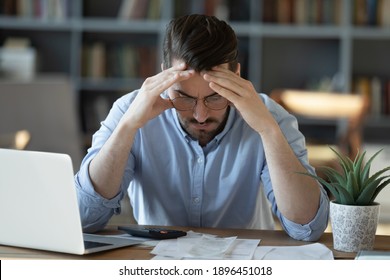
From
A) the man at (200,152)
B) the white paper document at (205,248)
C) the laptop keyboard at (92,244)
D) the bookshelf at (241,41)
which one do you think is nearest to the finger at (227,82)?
the man at (200,152)

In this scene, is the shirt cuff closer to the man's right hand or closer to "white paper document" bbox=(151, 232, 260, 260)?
"white paper document" bbox=(151, 232, 260, 260)

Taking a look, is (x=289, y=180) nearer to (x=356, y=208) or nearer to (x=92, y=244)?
(x=356, y=208)

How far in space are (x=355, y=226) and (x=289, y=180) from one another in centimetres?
25

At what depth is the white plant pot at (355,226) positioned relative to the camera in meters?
1.60

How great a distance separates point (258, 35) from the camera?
16.6 feet

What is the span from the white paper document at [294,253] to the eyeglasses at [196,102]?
0.40 metres

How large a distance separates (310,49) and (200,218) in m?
3.46

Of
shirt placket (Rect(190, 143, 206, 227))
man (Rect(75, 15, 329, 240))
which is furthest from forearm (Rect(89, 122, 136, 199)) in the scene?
shirt placket (Rect(190, 143, 206, 227))

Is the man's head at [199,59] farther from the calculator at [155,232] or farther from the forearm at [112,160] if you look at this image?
the calculator at [155,232]

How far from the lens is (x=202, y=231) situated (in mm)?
1787

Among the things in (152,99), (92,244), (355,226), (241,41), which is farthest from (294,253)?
(241,41)

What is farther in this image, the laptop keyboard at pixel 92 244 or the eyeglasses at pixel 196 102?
the eyeglasses at pixel 196 102
